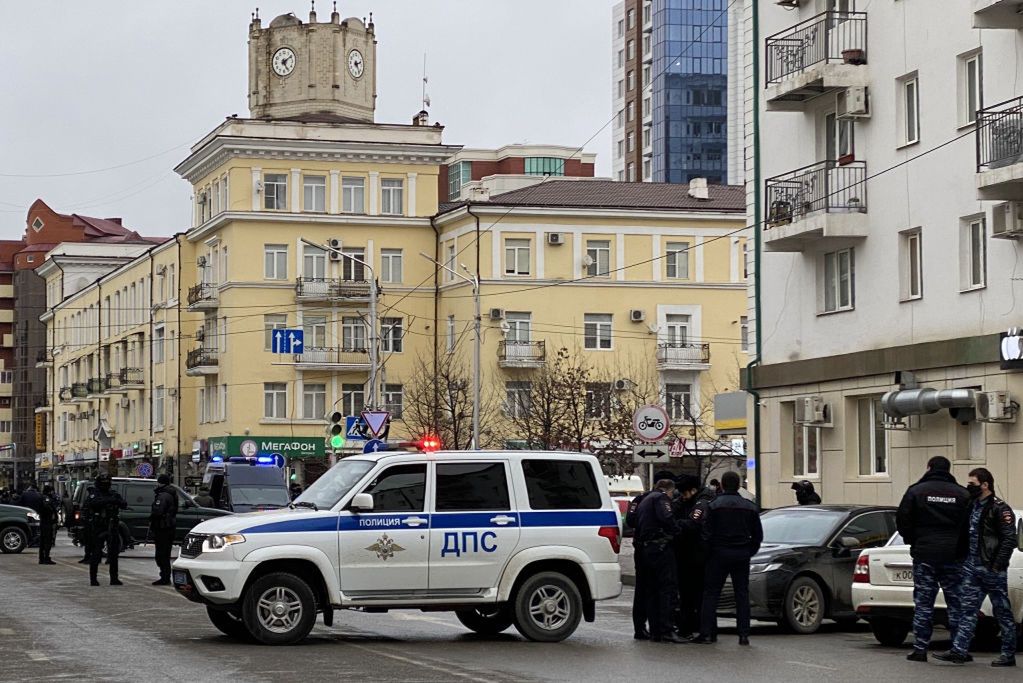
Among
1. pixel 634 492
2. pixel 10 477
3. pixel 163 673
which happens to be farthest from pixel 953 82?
pixel 10 477

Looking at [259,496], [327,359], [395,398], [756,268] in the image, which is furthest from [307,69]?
[756,268]

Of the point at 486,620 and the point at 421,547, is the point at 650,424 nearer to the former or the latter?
the point at 486,620

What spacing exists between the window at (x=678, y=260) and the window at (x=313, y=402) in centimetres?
1552

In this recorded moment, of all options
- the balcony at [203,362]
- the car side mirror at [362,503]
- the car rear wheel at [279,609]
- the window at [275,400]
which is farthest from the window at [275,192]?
the car rear wheel at [279,609]

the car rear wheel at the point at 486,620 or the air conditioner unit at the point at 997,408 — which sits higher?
the air conditioner unit at the point at 997,408

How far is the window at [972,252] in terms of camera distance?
28.9 meters

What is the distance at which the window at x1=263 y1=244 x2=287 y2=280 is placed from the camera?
78.2m

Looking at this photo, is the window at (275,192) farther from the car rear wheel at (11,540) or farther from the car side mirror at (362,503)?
the car side mirror at (362,503)

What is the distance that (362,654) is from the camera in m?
16.9

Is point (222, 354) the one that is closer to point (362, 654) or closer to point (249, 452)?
point (249, 452)

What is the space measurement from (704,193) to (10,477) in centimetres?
7613

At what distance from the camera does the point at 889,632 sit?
19.6 m

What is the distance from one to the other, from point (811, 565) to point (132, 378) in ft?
247

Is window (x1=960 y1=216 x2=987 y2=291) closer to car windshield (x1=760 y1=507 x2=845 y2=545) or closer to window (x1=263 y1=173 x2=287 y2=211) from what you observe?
car windshield (x1=760 y1=507 x2=845 y2=545)
